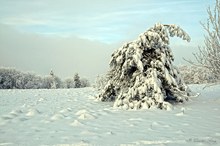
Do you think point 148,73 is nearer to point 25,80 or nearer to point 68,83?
point 25,80

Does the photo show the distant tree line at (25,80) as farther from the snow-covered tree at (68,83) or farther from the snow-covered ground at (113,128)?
the snow-covered ground at (113,128)

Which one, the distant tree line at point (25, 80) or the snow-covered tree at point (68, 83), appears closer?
the distant tree line at point (25, 80)

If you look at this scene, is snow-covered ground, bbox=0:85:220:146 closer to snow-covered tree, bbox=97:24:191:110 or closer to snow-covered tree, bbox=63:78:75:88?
snow-covered tree, bbox=97:24:191:110

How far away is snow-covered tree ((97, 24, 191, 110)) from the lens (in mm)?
9977

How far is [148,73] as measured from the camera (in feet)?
34.1

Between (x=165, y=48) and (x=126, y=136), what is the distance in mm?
5937

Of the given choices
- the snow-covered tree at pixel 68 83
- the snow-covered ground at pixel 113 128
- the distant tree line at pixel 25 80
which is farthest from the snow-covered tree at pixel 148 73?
the snow-covered tree at pixel 68 83

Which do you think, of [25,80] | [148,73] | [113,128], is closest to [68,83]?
[25,80]

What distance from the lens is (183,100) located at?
1118cm

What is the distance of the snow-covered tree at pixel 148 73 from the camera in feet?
32.7

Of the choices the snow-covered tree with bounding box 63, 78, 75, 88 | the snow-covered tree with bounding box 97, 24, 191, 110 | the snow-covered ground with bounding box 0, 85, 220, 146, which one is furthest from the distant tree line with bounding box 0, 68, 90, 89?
the snow-covered ground with bounding box 0, 85, 220, 146

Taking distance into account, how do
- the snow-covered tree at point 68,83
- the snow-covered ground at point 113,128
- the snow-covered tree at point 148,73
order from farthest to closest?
the snow-covered tree at point 68,83, the snow-covered tree at point 148,73, the snow-covered ground at point 113,128

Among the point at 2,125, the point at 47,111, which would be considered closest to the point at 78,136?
the point at 2,125

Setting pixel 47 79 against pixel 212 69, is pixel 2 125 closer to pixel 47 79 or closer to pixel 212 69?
pixel 212 69
